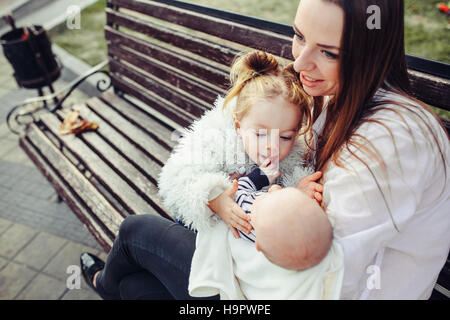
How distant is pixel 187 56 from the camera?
2637mm

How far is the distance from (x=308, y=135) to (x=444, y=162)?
0.65m

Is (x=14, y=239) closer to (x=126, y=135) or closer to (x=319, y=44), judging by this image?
(x=126, y=135)

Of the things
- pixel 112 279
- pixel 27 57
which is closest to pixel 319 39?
pixel 112 279

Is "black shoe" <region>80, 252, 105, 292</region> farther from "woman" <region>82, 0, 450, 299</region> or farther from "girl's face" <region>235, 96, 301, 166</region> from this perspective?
"girl's face" <region>235, 96, 301, 166</region>

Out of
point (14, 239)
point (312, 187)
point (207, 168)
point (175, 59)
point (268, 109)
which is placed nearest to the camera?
point (312, 187)

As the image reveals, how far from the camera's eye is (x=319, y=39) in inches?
49.7

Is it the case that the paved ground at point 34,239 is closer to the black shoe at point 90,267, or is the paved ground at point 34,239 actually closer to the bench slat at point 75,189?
the black shoe at point 90,267

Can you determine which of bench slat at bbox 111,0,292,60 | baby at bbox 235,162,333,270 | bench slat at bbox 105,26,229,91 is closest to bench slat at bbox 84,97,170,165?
bench slat at bbox 105,26,229,91

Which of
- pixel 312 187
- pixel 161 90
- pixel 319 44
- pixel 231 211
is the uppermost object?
pixel 319 44

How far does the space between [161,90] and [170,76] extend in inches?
7.6

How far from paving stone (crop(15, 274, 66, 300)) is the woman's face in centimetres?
228

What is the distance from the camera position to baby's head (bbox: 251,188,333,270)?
1.13m

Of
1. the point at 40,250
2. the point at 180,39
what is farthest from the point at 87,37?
the point at 40,250
